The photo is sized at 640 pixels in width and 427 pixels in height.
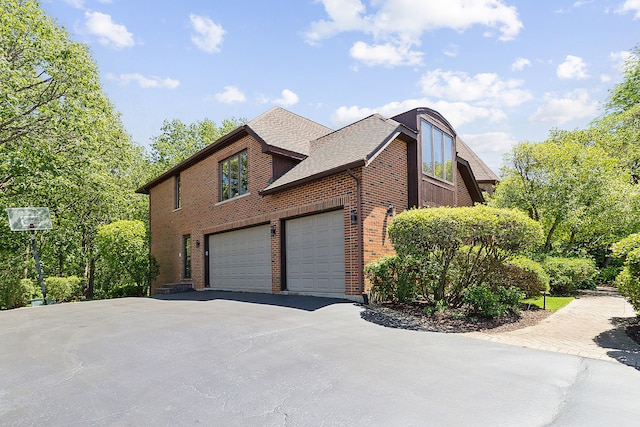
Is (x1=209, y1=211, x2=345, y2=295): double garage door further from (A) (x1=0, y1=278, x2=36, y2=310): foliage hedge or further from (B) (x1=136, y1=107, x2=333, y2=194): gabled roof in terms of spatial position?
(A) (x1=0, y1=278, x2=36, y2=310): foliage hedge

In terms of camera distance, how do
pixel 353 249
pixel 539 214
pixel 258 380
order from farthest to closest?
pixel 539 214
pixel 353 249
pixel 258 380

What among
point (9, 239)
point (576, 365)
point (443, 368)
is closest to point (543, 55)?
point (576, 365)

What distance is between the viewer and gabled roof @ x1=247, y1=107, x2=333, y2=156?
12.9 meters

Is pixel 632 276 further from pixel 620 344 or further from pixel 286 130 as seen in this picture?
pixel 286 130

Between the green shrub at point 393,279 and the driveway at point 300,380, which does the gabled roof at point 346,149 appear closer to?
the green shrub at point 393,279

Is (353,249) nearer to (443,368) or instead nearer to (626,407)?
(443,368)

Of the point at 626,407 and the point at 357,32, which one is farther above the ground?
the point at 357,32

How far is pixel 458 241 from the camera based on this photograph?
7.45 metres

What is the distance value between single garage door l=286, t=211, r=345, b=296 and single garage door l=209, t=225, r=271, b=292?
1.28m

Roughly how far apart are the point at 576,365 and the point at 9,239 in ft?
71.8

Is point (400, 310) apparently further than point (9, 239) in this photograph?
No

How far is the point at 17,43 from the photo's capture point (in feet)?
43.8

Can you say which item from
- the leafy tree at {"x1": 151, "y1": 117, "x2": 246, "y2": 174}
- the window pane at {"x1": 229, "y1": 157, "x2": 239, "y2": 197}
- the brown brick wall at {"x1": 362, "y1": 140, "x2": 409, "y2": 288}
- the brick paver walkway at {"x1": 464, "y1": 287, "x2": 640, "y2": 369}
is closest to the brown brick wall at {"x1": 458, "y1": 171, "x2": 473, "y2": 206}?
the brown brick wall at {"x1": 362, "y1": 140, "x2": 409, "y2": 288}

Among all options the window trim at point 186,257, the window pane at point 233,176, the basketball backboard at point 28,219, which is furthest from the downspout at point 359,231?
the basketball backboard at point 28,219
